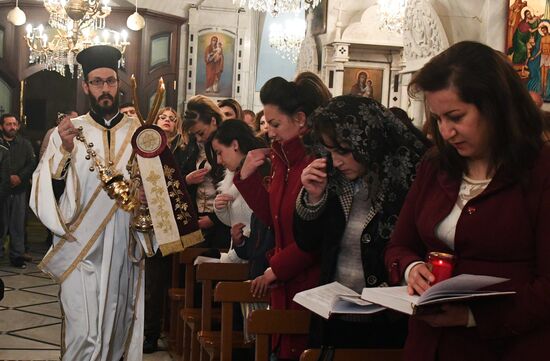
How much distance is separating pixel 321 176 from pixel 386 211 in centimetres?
26

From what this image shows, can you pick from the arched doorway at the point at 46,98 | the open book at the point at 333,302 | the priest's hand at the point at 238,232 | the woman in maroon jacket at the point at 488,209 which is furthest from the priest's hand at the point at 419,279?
the arched doorway at the point at 46,98

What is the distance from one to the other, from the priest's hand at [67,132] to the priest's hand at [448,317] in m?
2.95

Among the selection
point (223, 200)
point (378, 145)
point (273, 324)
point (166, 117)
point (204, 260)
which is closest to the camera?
point (378, 145)

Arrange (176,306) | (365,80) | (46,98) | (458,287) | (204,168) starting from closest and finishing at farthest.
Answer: (458,287) → (204,168) → (176,306) → (365,80) → (46,98)

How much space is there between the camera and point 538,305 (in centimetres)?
207

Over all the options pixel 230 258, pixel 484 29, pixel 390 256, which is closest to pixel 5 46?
pixel 484 29

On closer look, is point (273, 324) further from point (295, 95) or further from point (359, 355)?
point (295, 95)

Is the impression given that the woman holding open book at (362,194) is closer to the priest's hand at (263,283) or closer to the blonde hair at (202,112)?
the priest's hand at (263,283)

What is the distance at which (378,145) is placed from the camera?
2998 millimetres

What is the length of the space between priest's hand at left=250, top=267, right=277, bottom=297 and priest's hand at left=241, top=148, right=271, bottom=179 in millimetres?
533

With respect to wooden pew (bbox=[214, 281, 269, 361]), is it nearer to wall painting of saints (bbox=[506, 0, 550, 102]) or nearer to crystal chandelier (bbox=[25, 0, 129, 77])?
wall painting of saints (bbox=[506, 0, 550, 102])

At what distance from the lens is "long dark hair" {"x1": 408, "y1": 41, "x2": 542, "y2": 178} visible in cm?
216

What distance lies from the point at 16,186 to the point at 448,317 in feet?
29.7

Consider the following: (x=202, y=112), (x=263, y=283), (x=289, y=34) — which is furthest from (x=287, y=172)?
(x=289, y=34)
